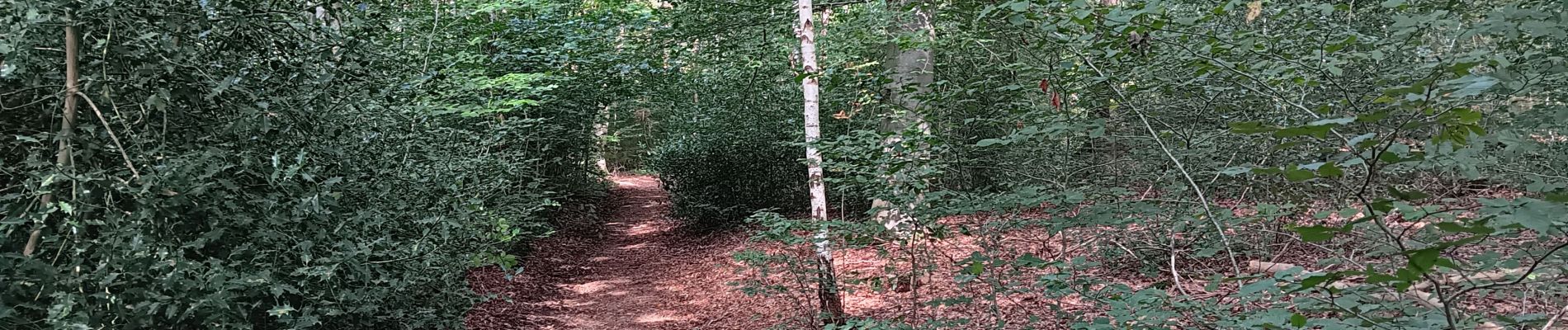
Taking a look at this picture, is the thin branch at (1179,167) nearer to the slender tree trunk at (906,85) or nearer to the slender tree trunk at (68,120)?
the slender tree trunk at (906,85)

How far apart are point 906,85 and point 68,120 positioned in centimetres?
328

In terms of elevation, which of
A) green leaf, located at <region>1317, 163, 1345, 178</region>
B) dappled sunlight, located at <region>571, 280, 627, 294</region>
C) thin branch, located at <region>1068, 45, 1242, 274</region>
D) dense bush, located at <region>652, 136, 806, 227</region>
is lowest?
dappled sunlight, located at <region>571, 280, 627, 294</region>

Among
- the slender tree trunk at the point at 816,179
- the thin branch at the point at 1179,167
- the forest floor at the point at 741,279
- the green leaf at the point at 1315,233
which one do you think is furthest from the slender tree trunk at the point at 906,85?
the green leaf at the point at 1315,233

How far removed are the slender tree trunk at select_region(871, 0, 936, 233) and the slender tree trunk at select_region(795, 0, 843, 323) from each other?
537mm

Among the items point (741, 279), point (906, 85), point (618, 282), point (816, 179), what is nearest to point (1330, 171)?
point (906, 85)

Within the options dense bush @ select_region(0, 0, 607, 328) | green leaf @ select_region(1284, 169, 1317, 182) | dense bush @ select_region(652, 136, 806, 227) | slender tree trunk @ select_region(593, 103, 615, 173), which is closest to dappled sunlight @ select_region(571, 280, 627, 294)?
dense bush @ select_region(652, 136, 806, 227)

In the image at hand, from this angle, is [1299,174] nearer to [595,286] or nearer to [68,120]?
[68,120]

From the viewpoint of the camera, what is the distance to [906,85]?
13.1ft

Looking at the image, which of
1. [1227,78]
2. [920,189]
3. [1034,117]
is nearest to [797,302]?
[920,189]

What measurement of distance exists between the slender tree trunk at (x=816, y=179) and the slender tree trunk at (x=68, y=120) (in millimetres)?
4190

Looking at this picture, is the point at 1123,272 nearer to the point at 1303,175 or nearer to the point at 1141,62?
the point at 1141,62

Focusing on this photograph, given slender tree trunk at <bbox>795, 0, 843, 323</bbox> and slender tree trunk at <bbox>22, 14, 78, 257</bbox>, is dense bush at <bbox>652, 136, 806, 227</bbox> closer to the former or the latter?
slender tree trunk at <bbox>795, 0, 843, 323</bbox>

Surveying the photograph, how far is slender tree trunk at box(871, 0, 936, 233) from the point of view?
459cm

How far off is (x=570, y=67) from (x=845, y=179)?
635cm
